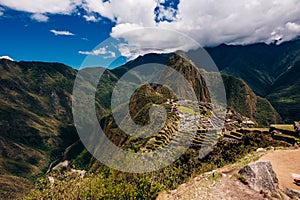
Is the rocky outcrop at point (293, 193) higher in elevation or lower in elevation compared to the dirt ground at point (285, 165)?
lower

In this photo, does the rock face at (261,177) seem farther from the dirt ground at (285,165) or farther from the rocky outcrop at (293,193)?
the dirt ground at (285,165)

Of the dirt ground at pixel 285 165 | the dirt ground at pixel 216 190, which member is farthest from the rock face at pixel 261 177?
the dirt ground at pixel 285 165

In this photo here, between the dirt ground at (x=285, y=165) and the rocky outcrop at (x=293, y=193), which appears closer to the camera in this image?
the rocky outcrop at (x=293, y=193)

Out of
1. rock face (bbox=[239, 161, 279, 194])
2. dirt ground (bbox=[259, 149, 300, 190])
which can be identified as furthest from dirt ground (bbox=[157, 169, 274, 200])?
dirt ground (bbox=[259, 149, 300, 190])

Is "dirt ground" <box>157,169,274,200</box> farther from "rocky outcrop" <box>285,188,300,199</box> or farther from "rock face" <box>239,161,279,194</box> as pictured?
"rocky outcrop" <box>285,188,300,199</box>

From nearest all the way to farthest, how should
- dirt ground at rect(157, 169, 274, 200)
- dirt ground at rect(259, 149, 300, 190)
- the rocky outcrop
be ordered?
1. the rocky outcrop
2. dirt ground at rect(157, 169, 274, 200)
3. dirt ground at rect(259, 149, 300, 190)

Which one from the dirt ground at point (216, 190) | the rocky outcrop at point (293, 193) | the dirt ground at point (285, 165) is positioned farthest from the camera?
the dirt ground at point (285, 165)

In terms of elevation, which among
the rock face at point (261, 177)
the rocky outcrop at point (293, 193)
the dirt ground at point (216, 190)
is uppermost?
the rock face at point (261, 177)
